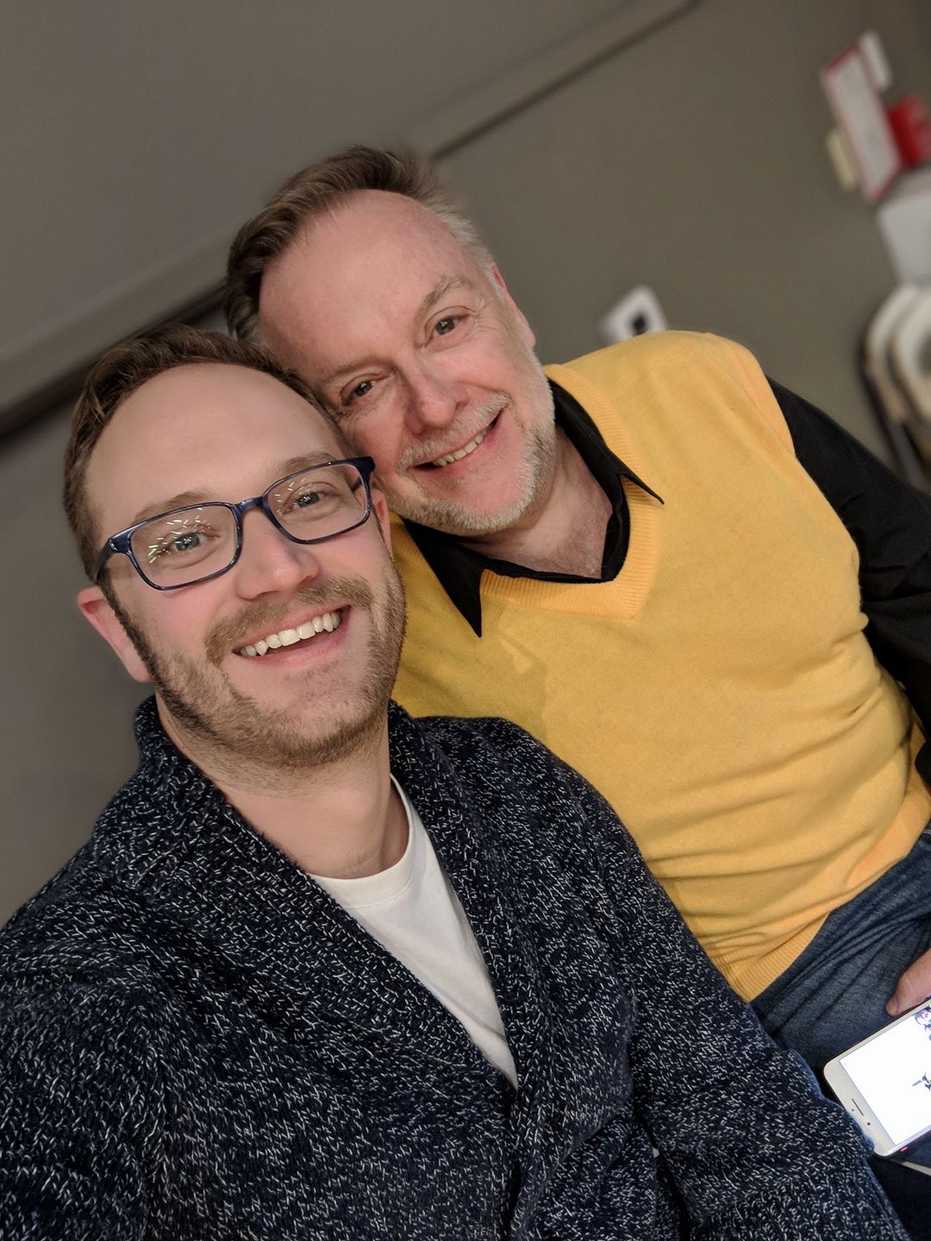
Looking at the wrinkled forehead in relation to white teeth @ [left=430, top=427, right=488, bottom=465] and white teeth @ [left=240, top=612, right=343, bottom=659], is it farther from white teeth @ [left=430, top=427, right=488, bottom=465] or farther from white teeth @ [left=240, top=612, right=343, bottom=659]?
white teeth @ [left=430, top=427, right=488, bottom=465]

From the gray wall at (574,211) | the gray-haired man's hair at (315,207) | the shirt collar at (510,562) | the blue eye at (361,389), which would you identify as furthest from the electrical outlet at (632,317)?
the blue eye at (361,389)

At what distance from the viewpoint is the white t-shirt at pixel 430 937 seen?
121 cm

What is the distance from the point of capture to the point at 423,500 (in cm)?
151

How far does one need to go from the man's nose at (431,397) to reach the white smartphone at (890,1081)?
875mm

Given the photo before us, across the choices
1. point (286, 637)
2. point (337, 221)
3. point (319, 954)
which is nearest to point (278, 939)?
point (319, 954)

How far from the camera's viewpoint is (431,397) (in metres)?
1.47

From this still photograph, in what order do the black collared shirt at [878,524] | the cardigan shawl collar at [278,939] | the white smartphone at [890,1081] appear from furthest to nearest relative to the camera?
the black collared shirt at [878,524], the white smartphone at [890,1081], the cardigan shawl collar at [278,939]

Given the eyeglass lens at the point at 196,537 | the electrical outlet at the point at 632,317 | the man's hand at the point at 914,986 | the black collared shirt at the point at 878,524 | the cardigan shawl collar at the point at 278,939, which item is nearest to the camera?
the cardigan shawl collar at the point at 278,939

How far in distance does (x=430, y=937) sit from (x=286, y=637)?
13.6 inches

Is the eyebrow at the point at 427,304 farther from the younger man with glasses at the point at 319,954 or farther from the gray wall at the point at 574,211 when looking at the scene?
the gray wall at the point at 574,211

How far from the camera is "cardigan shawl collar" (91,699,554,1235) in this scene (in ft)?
3.51

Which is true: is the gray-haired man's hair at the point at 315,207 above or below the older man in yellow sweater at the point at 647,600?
above

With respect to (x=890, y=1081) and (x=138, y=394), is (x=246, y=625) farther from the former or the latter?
(x=890, y=1081)

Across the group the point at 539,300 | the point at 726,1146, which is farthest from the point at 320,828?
the point at 539,300
